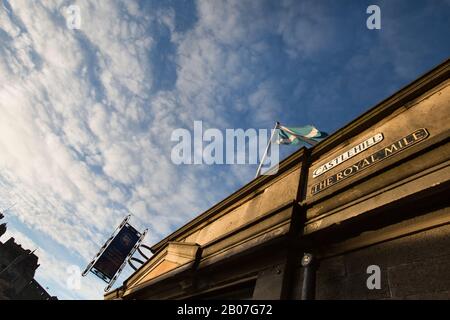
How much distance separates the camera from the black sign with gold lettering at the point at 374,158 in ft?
14.3

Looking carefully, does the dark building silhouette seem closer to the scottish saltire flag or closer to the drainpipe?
the scottish saltire flag

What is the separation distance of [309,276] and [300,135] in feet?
21.6

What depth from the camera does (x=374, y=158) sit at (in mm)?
4789

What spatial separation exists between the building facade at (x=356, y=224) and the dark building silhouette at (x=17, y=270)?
4157 centimetres

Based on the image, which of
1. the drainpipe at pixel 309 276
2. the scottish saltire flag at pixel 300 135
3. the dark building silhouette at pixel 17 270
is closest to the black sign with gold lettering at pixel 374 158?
the drainpipe at pixel 309 276

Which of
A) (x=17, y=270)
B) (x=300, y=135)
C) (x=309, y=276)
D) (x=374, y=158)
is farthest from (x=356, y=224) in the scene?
(x=17, y=270)

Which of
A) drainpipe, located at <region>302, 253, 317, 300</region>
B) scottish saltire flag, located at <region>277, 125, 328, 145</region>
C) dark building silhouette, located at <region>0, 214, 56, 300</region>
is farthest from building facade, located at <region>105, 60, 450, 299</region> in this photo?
dark building silhouette, located at <region>0, 214, 56, 300</region>

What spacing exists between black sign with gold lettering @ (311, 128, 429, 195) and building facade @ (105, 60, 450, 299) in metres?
0.02

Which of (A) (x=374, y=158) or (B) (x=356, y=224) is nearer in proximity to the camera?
(B) (x=356, y=224)

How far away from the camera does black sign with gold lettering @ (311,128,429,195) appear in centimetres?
437

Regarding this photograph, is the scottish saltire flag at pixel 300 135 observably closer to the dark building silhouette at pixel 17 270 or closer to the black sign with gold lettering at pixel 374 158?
the black sign with gold lettering at pixel 374 158

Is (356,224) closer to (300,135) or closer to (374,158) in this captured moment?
(374,158)

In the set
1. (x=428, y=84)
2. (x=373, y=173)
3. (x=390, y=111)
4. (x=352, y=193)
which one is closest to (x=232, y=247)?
(x=352, y=193)
